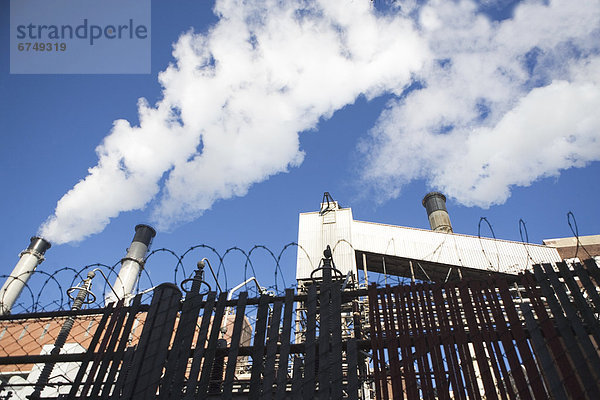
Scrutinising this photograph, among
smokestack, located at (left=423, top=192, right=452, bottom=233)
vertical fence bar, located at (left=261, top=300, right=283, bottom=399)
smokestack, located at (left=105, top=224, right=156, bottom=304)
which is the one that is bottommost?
vertical fence bar, located at (left=261, top=300, right=283, bottom=399)

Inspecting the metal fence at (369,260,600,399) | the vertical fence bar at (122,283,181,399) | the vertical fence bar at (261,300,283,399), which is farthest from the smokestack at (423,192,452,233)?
the vertical fence bar at (122,283,181,399)

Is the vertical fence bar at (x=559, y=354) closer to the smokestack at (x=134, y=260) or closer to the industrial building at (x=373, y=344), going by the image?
the industrial building at (x=373, y=344)

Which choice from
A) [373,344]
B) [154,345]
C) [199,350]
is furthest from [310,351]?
[154,345]

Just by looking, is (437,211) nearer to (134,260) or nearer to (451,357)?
(134,260)

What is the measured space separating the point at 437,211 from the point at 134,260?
25.0 meters

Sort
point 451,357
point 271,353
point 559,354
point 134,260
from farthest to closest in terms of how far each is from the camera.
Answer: point 134,260 < point 451,357 < point 271,353 < point 559,354

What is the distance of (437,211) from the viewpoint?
28.6m

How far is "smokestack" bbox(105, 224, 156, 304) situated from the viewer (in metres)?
25.4

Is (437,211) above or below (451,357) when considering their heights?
above

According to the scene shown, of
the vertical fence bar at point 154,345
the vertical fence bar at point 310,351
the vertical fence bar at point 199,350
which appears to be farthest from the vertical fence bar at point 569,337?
the vertical fence bar at point 154,345

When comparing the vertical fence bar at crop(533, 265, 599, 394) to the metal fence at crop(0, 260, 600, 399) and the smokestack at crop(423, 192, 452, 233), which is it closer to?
the metal fence at crop(0, 260, 600, 399)

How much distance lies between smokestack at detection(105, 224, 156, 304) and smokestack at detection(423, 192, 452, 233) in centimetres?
2300

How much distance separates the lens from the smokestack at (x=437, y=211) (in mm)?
27547

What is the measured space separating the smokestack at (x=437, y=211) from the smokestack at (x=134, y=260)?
23.0m
